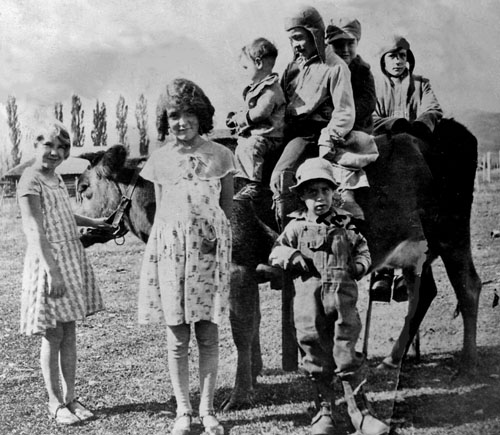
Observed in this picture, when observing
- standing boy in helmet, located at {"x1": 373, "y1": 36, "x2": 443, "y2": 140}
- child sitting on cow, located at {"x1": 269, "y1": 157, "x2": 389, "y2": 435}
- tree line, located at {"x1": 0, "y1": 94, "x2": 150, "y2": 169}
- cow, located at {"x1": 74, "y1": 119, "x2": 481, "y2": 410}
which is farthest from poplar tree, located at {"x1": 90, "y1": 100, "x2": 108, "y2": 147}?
standing boy in helmet, located at {"x1": 373, "y1": 36, "x2": 443, "y2": 140}

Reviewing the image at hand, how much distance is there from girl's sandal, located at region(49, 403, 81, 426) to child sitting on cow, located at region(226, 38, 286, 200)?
4.96 ft

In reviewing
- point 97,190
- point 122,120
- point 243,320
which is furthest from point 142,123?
point 243,320

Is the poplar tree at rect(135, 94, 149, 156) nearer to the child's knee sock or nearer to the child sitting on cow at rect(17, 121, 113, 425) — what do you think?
the child sitting on cow at rect(17, 121, 113, 425)

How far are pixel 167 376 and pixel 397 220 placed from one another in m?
1.61

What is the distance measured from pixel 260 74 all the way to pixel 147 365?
1.80 m

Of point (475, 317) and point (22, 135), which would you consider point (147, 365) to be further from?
point (475, 317)

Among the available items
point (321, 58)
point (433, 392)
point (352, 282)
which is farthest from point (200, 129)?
point (433, 392)

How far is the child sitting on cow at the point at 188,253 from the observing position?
350cm

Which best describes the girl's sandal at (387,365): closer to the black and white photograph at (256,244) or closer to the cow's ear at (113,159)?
the black and white photograph at (256,244)

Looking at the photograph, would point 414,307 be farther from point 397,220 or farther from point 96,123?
point 96,123

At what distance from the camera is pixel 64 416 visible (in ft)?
12.4

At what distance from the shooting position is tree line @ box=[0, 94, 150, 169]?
13.0ft

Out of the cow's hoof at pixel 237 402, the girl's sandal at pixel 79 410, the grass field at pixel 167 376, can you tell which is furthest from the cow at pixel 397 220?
the girl's sandal at pixel 79 410

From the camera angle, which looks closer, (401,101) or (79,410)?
(79,410)
